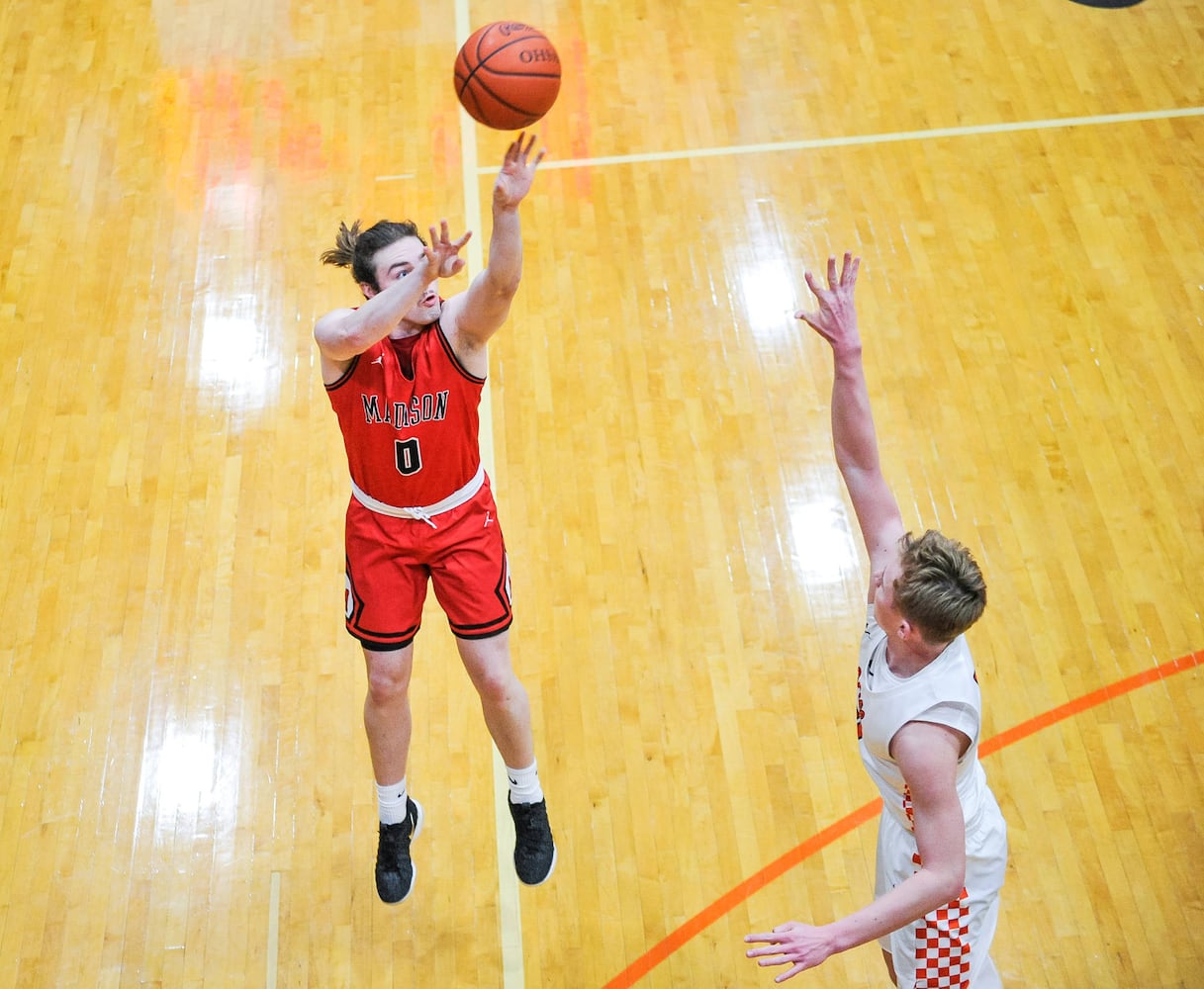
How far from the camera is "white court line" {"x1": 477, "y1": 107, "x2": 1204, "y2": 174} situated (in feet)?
25.9

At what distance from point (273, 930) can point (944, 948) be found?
282cm

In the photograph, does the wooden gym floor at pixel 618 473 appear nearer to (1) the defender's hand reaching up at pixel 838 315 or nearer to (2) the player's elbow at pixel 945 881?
(2) the player's elbow at pixel 945 881

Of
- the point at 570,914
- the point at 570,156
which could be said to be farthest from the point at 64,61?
the point at 570,914

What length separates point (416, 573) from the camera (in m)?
4.24

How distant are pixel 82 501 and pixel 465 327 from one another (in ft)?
11.1

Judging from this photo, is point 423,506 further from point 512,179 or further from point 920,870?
point 920,870

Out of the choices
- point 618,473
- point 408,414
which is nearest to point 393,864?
point 408,414

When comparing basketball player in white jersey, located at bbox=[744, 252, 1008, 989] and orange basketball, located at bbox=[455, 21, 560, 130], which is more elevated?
orange basketball, located at bbox=[455, 21, 560, 130]

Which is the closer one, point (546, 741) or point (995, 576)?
point (546, 741)

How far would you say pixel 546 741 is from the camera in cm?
564

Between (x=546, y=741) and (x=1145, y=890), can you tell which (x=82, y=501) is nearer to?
(x=546, y=741)

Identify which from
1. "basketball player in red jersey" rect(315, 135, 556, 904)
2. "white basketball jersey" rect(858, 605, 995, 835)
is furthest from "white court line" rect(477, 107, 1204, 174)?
"white basketball jersey" rect(858, 605, 995, 835)

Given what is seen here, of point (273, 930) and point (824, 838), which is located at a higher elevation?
point (824, 838)

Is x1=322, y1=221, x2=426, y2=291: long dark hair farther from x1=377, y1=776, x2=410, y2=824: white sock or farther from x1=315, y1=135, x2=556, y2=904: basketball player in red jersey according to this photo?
x1=377, y1=776, x2=410, y2=824: white sock
